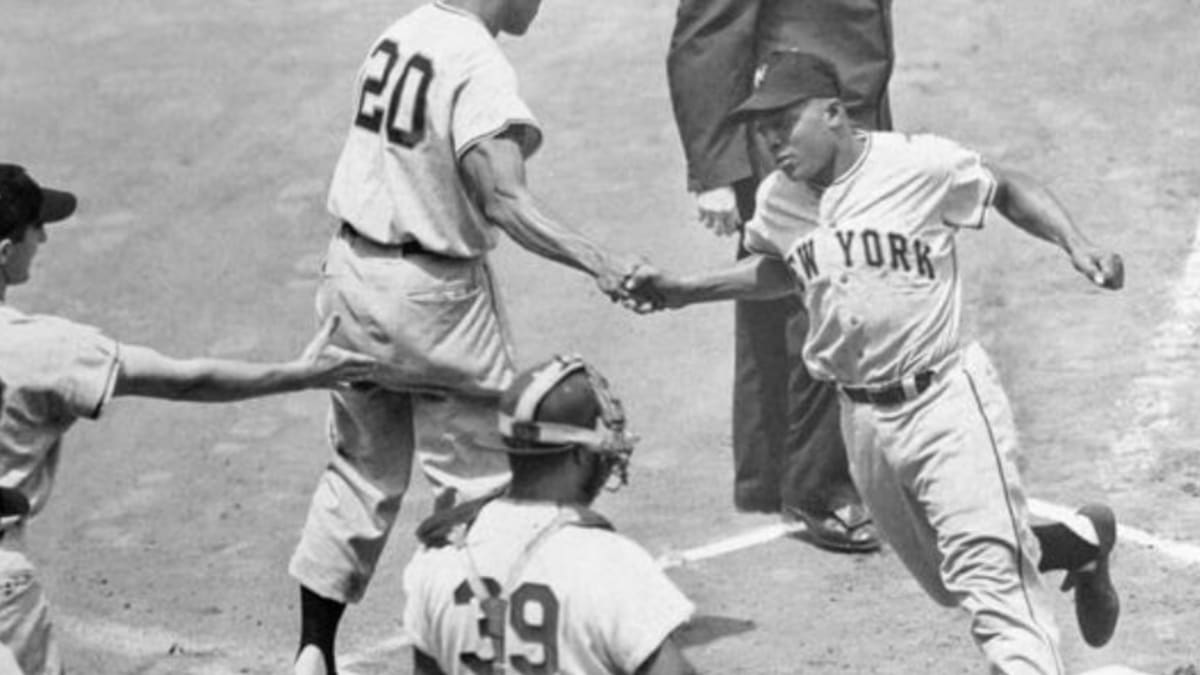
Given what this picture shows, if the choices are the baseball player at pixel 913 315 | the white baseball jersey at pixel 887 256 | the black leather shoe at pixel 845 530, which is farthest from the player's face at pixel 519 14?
the black leather shoe at pixel 845 530

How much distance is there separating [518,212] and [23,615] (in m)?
1.85

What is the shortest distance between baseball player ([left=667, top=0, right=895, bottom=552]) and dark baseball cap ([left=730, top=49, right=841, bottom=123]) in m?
1.67

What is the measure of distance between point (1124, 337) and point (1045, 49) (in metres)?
2.64

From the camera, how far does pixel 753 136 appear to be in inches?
439

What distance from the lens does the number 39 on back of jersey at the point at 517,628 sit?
6828 mm

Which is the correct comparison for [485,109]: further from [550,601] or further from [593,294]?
[593,294]

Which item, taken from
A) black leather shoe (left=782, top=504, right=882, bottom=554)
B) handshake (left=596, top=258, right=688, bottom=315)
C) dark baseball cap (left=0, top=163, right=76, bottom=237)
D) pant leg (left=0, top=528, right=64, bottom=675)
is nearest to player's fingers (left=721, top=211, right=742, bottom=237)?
black leather shoe (left=782, top=504, right=882, bottom=554)

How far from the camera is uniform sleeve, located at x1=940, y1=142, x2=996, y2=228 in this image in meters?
9.26

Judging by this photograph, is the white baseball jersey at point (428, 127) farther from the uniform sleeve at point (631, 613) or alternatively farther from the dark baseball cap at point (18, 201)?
the uniform sleeve at point (631, 613)

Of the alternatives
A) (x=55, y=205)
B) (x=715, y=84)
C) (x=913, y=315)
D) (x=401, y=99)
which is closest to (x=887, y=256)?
(x=913, y=315)

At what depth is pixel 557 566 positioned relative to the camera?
6.86m

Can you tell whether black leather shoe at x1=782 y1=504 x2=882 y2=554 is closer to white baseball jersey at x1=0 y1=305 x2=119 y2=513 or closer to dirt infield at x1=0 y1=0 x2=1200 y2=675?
dirt infield at x1=0 y1=0 x2=1200 y2=675

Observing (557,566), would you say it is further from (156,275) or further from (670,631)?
(156,275)

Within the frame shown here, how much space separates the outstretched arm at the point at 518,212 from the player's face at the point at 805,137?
576mm
